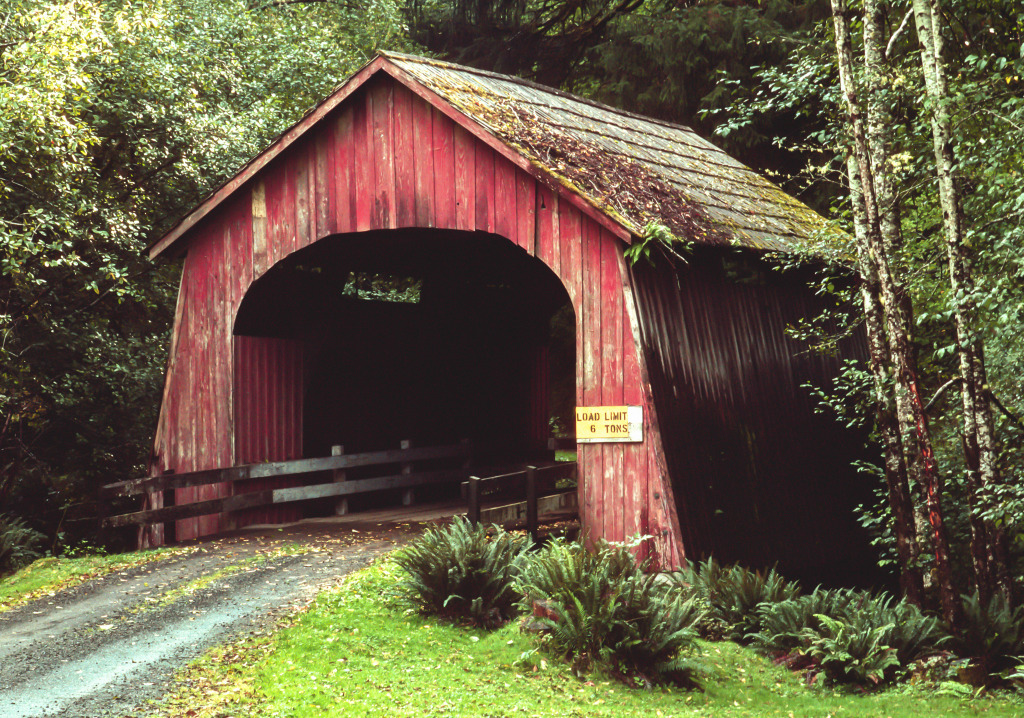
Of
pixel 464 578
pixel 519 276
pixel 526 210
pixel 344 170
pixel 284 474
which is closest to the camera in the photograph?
pixel 464 578

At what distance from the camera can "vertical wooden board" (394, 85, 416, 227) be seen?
490 inches

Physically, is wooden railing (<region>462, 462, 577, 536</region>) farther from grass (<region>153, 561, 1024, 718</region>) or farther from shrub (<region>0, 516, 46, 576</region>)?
shrub (<region>0, 516, 46, 576</region>)

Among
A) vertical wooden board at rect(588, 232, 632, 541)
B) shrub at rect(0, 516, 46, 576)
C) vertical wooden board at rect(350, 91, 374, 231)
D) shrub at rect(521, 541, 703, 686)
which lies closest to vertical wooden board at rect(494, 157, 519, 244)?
vertical wooden board at rect(588, 232, 632, 541)

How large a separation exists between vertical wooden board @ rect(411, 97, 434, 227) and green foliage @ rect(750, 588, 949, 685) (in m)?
5.61

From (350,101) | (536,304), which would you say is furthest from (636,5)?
(350,101)

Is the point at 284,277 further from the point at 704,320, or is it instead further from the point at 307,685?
the point at 307,685

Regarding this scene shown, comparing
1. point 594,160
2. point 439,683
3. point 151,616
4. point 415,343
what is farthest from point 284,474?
point 439,683

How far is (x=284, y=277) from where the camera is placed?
14.3 m

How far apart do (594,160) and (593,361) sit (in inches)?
94.8

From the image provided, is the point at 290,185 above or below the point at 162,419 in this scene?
above

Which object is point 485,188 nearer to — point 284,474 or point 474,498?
point 474,498

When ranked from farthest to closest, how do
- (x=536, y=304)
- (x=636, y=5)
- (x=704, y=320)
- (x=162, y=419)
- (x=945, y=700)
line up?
(x=636, y=5) → (x=536, y=304) → (x=162, y=419) → (x=704, y=320) → (x=945, y=700)

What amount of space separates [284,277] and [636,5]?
44.3ft

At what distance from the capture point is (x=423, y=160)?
12.4 m
